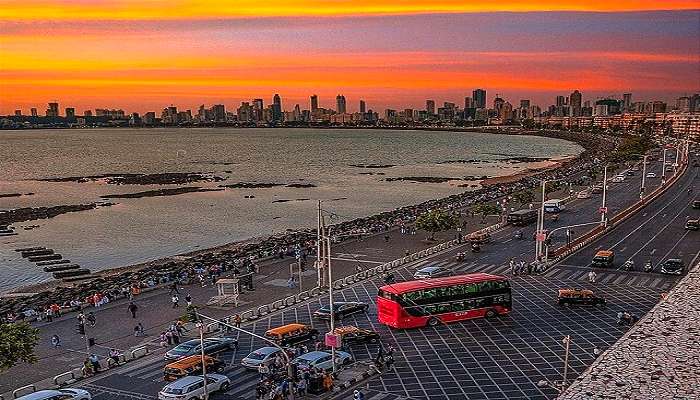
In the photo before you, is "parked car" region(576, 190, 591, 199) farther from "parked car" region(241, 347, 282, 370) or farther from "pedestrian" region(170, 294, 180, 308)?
"parked car" region(241, 347, 282, 370)

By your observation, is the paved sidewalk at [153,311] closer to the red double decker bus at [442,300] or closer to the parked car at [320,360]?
the parked car at [320,360]

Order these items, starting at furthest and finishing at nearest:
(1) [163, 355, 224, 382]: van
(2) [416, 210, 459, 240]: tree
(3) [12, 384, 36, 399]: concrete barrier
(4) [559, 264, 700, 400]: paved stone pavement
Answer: (2) [416, 210, 459, 240]: tree, (1) [163, 355, 224, 382]: van, (3) [12, 384, 36, 399]: concrete barrier, (4) [559, 264, 700, 400]: paved stone pavement

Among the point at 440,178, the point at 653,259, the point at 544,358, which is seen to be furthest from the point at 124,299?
the point at 440,178

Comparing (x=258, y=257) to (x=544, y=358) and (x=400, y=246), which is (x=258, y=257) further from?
(x=544, y=358)

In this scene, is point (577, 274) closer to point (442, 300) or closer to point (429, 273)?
point (429, 273)

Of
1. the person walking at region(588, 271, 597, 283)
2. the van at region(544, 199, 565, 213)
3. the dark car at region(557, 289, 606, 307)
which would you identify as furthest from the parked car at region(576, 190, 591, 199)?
the dark car at region(557, 289, 606, 307)

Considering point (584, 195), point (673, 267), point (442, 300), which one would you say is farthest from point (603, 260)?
point (584, 195)
